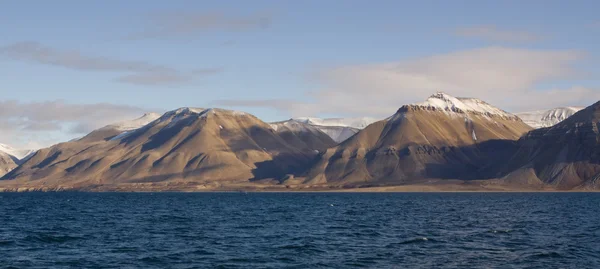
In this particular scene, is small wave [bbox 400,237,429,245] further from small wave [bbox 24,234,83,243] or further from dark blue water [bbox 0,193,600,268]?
small wave [bbox 24,234,83,243]

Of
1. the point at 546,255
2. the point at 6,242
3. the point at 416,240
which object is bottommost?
the point at 546,255

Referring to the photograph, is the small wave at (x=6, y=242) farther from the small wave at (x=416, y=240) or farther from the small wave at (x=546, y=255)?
the small wave at (x=546, y=255)

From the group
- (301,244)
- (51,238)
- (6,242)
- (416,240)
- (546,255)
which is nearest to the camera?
(546,255)

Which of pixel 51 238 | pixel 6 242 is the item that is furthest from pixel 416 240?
pixel 6 242

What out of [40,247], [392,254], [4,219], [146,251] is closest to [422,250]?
[392,254]

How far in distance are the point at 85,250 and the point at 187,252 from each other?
1106 cm

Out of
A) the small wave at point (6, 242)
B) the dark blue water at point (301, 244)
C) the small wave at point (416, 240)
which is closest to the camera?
the dark blue water at point (301, 244)

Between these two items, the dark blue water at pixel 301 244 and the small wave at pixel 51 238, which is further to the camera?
the small wave at pixel 51 238

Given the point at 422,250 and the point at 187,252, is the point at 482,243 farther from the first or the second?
the point at 187,252

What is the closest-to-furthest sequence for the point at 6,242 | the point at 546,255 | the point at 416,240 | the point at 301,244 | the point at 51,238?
the point at 546,255, the point at 301,244, the point at 6,242, the point at 416,240, the point at 51,238

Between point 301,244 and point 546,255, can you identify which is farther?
point 301,244

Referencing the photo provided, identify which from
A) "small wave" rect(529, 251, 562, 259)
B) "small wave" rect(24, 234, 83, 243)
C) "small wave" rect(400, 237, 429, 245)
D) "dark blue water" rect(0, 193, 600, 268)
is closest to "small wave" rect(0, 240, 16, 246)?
"dark blue water" rect(0, 193, 600, 268)

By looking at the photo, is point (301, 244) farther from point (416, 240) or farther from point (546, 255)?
point (546, 255)

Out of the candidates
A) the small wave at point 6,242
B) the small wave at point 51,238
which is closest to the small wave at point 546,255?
the small wave at point 51,238
